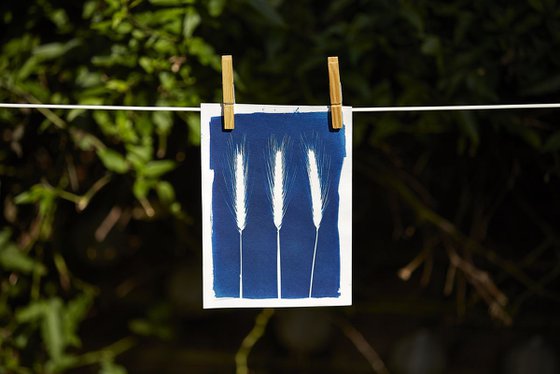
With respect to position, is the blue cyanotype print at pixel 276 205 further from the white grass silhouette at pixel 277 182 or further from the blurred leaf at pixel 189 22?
the blurred leaf at pixel 189 22

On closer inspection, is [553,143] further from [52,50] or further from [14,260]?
[14,260]

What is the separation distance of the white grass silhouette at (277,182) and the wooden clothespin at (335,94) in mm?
65

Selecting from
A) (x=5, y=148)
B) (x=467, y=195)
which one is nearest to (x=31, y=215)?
(x=5, y=148)

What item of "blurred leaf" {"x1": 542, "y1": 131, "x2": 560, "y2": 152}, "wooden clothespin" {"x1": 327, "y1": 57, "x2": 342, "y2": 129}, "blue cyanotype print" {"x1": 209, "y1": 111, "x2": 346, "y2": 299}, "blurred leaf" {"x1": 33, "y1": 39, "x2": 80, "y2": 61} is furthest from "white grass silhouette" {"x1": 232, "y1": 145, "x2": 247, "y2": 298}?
"blurred leaf" {"x1": 542, "y1": 131, "x2": 560, "y2": 152}

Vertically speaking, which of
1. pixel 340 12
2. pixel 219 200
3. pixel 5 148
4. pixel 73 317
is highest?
pixel 340 12

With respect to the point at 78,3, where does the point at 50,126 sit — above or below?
below

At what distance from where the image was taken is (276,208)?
1.03 meters

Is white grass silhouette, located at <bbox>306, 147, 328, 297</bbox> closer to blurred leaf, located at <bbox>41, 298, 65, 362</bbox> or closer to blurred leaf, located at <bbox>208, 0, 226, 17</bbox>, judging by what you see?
blurred leaf, located at <bbox>208, 0, 226, 17</bbox>

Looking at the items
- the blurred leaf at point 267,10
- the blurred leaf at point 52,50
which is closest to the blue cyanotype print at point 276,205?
the blurred leaf at point 267,10

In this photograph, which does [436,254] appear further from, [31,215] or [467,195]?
[31,215]

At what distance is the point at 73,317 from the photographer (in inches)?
61.6

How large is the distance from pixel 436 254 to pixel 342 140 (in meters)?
0.91

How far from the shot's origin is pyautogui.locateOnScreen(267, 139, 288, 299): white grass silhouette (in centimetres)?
102

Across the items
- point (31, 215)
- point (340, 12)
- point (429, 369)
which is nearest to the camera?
point (340, 12)
